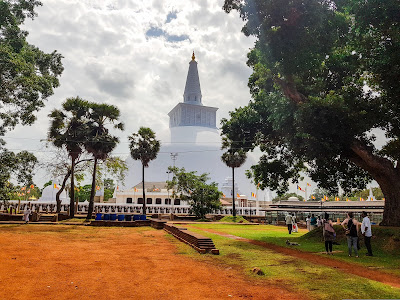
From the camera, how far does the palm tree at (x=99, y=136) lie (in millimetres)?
31656

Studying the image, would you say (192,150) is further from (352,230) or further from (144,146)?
(352,230)

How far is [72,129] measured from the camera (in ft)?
104

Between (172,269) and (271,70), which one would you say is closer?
(172,269)

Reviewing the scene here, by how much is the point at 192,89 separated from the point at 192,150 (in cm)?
1782

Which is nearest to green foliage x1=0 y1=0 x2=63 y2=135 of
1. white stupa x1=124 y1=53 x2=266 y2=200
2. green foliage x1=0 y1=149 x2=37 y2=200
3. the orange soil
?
green foliage x1=0 y1=149 x2=37 y2=200

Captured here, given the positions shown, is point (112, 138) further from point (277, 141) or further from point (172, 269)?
point (172, 269)

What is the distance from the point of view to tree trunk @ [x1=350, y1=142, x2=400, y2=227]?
1532 centimetres

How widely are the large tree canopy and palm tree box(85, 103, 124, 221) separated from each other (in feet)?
59.8

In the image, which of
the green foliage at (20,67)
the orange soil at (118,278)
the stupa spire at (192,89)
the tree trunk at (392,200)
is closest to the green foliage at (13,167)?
the green foliage at (20,67)

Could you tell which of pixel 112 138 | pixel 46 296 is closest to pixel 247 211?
pixel 112 138

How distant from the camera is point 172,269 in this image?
9.12 meters

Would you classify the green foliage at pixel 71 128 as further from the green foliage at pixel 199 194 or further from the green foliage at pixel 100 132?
the green foliage at pixel 199 194

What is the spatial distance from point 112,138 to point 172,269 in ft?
83.5

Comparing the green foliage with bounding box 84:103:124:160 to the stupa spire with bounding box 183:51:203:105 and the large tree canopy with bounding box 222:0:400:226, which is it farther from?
the stupa spire with bounding box 183:51:203:105
